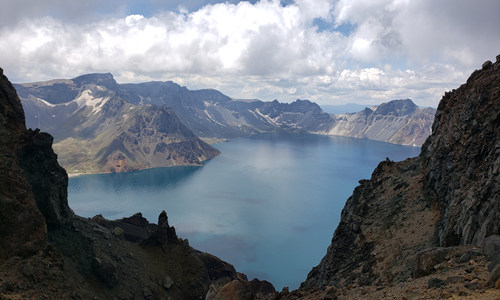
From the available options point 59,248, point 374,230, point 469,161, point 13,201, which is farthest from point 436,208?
point 59,248

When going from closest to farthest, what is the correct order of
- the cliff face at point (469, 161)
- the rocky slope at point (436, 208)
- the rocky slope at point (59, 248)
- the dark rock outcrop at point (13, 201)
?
the rocky slope at point (436, 208)
the cliff face at point (469, 161)
the rocky slope at point (59, 248)
the dark rock outcrop at point (13, 201)

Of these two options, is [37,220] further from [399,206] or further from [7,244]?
[399,206]

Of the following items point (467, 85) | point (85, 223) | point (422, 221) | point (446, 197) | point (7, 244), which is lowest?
point (85, 223)

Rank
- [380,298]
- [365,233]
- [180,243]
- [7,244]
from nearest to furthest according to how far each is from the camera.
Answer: [380,298] → [7,244] → [365,233] → [180,243]

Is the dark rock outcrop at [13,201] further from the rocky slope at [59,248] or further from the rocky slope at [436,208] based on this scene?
the rocky slope at [436,208]

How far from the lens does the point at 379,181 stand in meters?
65.7

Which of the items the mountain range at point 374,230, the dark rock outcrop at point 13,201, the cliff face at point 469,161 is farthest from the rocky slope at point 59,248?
the cliff face at point 469,161

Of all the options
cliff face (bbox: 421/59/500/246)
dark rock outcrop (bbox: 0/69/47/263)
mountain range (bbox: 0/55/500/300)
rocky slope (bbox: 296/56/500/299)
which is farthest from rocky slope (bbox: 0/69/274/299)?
cliff face (bbox: 421/59/500/246)

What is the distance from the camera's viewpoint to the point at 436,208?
4869cm

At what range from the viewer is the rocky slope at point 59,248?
147 ft

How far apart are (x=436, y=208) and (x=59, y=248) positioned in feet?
187

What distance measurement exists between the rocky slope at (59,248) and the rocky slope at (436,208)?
16.6 meters

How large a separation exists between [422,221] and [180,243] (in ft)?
191

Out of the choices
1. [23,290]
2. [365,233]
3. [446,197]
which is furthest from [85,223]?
[446,197]
